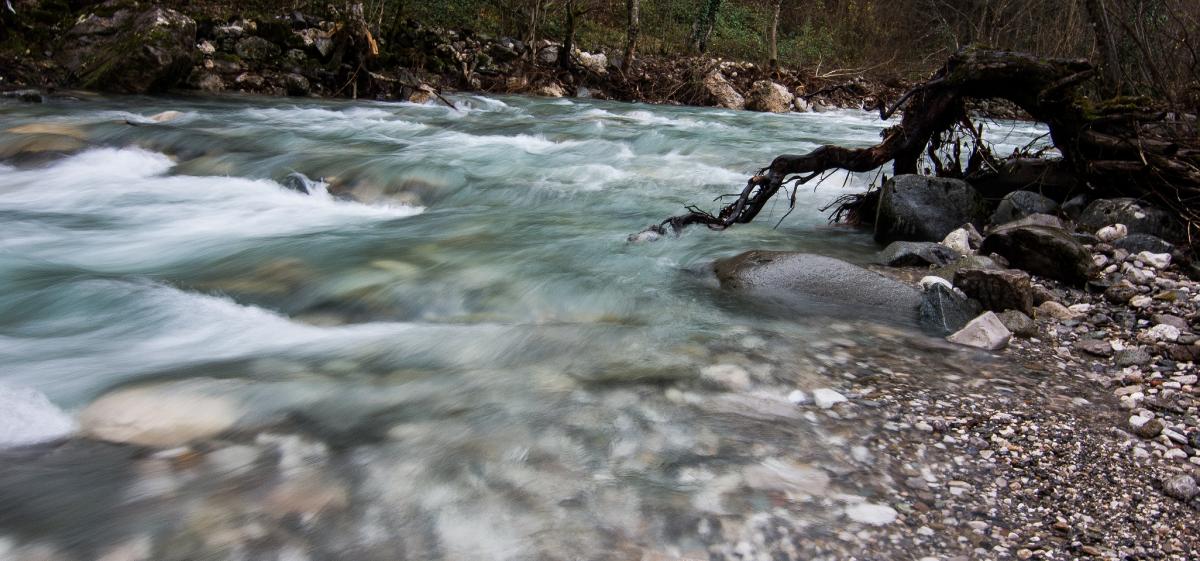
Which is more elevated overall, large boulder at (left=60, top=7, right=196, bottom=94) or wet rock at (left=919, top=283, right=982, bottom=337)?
large boulder at (left=60, top=7, right=196, bottom=94)

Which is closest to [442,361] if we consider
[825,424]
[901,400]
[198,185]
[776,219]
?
[825,424]

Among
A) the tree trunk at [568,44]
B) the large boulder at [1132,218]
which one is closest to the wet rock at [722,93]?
the tree trunk at [568,44]

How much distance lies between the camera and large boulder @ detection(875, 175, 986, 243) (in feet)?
17.1

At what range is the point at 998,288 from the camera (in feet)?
12.4

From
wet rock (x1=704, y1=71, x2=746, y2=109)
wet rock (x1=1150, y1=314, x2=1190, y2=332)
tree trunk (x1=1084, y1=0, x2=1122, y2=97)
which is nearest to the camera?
wet rock (x1=1150, y1=314, x2=1190, y2=332)

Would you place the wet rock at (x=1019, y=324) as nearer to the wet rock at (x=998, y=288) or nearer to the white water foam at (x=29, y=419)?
the wet rock at (x=998, y=288)

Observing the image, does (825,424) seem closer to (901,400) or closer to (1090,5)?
(901,400)

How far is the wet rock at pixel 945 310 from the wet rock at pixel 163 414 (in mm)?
3075

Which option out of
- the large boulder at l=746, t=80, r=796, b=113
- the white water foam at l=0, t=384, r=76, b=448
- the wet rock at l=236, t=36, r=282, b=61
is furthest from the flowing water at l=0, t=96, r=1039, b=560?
the large boulder at l=746, t=80, r=796, b=113

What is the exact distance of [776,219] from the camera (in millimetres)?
6371

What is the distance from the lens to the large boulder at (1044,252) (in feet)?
13.4

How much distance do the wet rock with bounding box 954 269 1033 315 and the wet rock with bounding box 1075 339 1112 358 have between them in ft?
1.07

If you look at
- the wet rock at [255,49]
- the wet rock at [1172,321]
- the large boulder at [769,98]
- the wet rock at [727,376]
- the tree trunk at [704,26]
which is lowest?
the wet rock at [727,376]

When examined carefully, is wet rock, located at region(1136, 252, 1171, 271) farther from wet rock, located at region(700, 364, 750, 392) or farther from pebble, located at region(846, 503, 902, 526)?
→ pebble, located at region(846, 503, 902, 526)
